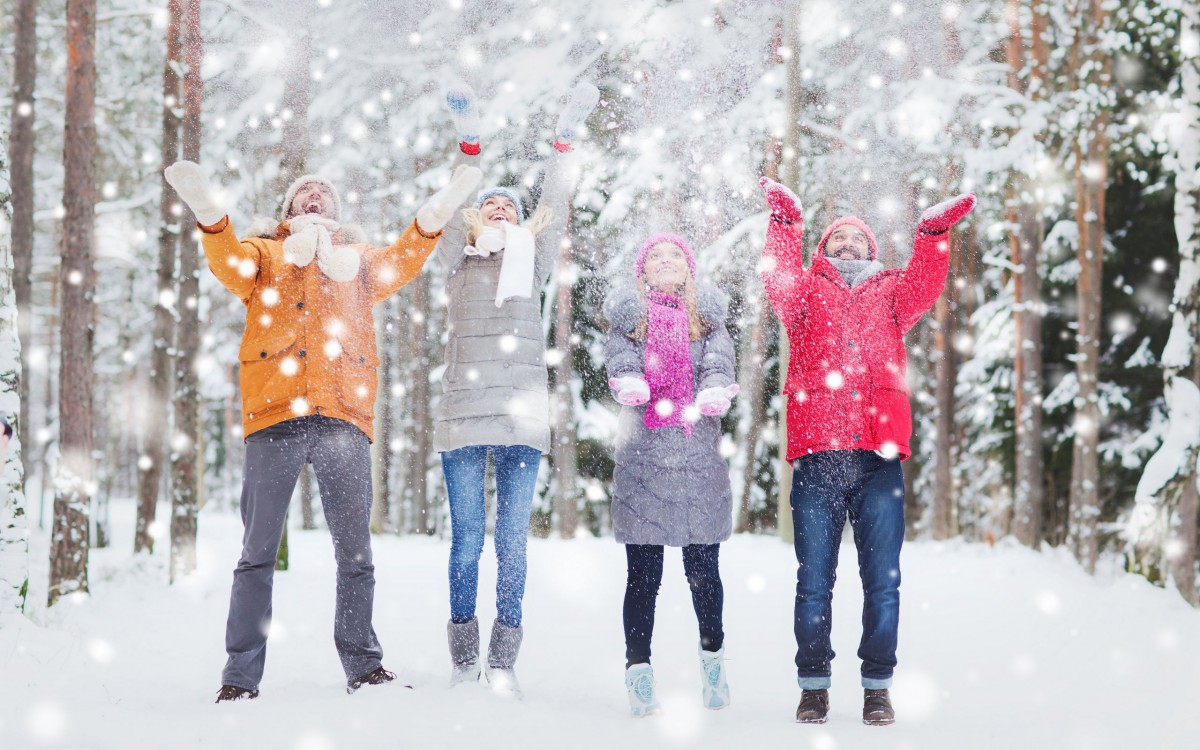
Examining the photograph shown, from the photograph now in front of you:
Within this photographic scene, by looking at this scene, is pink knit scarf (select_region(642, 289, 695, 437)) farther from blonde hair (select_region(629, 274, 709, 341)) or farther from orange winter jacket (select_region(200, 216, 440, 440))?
orange winter jacket (select_region(200, 216, 440, 440))

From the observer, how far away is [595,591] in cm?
700

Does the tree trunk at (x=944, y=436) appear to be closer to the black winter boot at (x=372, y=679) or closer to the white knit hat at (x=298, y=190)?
the white knit hat at (x=298, y=190)

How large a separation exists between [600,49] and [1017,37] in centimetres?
533

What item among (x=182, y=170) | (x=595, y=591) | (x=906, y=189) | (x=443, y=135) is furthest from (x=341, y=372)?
(x=906, y=189)

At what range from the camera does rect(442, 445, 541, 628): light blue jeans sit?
4.04m

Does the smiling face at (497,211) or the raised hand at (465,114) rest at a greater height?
the raised hand at (465,114)

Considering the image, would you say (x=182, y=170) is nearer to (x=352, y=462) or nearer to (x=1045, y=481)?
(x=352, y=462)

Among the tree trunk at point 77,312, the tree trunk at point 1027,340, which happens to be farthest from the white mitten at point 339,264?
the tree trunk at point 1027,340

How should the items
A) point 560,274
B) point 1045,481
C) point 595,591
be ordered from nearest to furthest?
point 595,591, point 560,274, point 1045,481

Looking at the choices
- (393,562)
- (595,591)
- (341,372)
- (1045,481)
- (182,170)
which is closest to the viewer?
(182,170)

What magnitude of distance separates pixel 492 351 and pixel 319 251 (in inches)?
33.9

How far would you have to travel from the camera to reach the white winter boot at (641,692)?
376 cm

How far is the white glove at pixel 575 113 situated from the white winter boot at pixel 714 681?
241 cm

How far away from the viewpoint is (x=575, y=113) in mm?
4266
